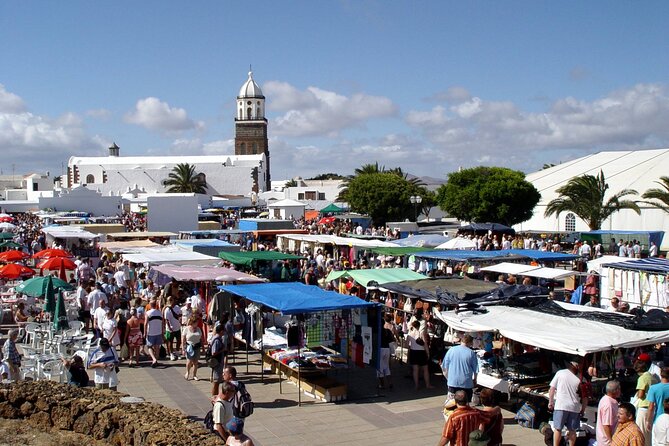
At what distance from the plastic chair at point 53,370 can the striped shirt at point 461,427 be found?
23.2 feet

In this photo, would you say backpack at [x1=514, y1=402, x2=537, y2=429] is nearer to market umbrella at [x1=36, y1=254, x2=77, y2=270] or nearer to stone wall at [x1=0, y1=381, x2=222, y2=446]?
stone wall at [x1=0, y1=381, x2=222, y2=446]

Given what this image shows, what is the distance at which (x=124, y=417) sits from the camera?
816 cm

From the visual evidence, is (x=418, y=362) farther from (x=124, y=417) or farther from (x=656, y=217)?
(x=656, y=217)

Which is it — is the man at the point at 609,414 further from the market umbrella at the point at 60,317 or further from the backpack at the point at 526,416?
the market umbrella at the point at 60,317

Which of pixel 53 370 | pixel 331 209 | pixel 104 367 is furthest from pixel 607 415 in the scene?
pixel 331 209

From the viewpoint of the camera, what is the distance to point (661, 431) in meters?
7.57

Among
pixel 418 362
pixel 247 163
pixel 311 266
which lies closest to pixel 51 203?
pixel 247 163

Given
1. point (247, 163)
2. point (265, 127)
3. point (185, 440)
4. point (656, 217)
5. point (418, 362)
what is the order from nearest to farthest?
point (185, 440), point (418, 362), point (656, 217), point (247, 163), point (265, 127)

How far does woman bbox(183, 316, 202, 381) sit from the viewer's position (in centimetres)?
1266

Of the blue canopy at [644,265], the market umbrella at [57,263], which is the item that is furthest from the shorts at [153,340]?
the blue canopy at [644,265]

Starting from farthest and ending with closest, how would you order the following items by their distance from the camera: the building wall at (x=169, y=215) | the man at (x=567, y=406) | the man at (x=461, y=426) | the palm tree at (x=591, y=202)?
the building wall at (x=169, y=215), the palm tree at (x=591, y=202), the man at (x=567, y=406), the man at (x=461, y=426)

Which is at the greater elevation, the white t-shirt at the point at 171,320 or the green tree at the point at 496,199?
the green tree at the point at 496,199

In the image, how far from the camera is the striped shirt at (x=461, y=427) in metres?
7.25

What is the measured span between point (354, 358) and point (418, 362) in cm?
112
